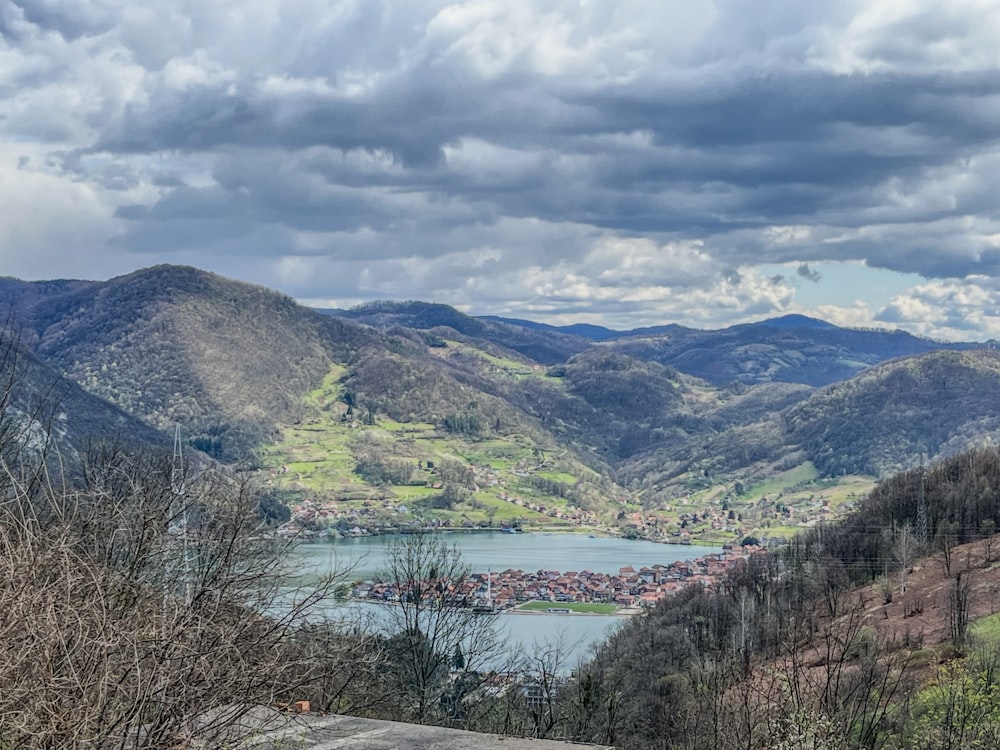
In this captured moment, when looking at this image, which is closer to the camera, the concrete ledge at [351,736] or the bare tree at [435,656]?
the concrete ledge at [351,736]

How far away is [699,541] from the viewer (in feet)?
459

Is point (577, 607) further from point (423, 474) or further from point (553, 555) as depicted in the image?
point (423, 474)

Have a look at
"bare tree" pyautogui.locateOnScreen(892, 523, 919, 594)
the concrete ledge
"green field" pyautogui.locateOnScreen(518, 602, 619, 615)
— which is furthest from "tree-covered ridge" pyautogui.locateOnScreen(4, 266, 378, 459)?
the concrete ledge

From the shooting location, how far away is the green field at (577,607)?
82.4m

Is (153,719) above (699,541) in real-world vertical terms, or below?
above

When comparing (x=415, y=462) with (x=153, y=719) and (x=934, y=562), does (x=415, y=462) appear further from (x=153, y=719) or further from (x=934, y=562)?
(x=153, y=719)

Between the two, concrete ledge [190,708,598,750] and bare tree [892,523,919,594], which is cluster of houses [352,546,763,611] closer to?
bare tree [892,523,919,594]

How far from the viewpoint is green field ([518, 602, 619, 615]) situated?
82375 millimetres

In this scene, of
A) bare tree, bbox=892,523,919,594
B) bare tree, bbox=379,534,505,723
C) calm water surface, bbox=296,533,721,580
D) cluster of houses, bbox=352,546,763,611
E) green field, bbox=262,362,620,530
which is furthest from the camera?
green field, bbox=262,362,620,530

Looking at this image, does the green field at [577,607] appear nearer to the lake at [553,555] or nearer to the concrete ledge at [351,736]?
the lake at [553,555]

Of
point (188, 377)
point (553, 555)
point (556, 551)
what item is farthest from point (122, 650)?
point (188, 377)

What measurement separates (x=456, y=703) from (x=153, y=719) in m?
18.2

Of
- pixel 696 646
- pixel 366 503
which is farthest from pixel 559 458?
pixel 696 646

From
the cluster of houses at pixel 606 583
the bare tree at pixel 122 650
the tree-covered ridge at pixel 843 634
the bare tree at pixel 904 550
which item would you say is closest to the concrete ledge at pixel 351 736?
the bare tree at pixel 122 650
